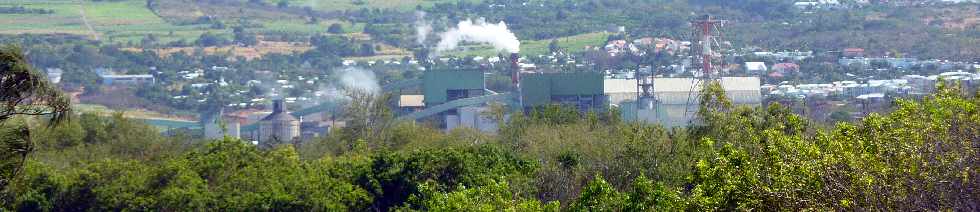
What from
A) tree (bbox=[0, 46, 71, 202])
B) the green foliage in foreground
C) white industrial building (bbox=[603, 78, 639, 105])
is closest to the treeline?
white industrial building (bbox=[603, 78, 639, 105])

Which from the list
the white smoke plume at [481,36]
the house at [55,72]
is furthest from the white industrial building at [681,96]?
the house at [55,72]

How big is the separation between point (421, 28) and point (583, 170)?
13507 cm

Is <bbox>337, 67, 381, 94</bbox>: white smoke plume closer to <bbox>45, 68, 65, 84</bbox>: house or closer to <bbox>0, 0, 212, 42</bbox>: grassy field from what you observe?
<bbox>45, 68, 65, 84</bbox>: house

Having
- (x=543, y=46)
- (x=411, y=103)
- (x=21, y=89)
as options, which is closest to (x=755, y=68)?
(x=411, y=103)

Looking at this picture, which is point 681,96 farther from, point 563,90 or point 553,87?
point 553,87

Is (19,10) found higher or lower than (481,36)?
higher

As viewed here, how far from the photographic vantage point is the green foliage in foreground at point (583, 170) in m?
24.9

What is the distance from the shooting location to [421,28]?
183 metres

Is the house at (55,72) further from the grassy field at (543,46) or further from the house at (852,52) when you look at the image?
the house at (852,52)

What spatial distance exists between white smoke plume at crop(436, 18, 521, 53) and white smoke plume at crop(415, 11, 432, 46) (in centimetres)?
593

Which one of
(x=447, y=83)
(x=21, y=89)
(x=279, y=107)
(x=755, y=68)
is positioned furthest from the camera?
(x=755, y=68)

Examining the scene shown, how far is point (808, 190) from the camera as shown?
24938mm

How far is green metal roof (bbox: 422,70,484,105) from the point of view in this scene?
95.7m

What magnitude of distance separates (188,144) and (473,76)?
22591mm
